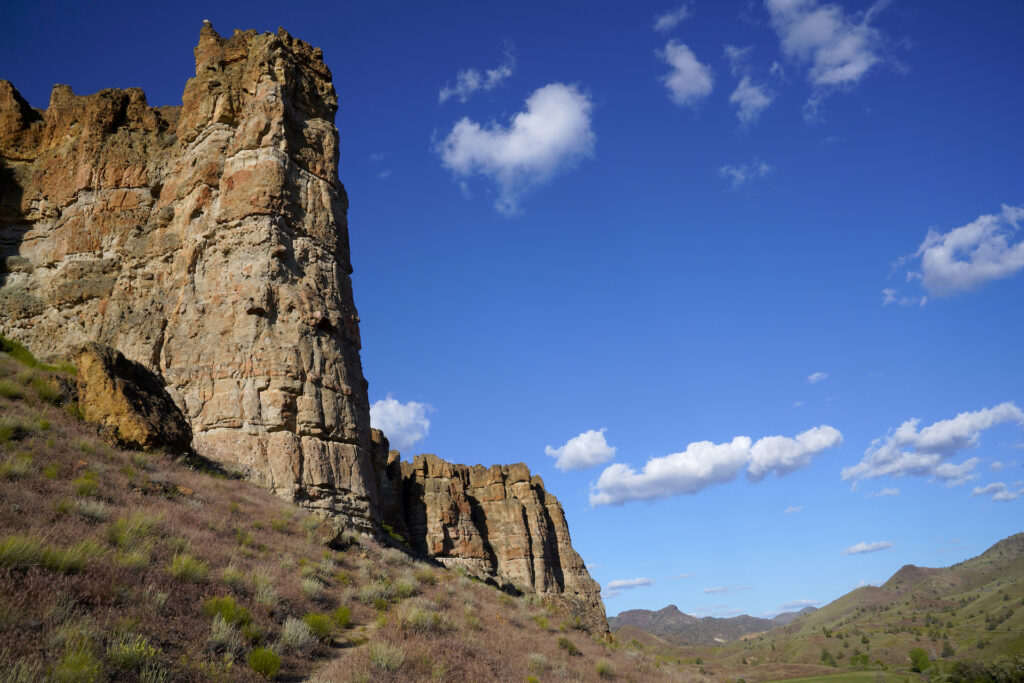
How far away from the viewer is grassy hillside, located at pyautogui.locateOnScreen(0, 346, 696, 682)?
5934mm

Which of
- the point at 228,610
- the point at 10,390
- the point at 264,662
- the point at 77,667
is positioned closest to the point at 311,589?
the point at 228,610

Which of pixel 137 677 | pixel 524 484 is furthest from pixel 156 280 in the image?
pixel 524 484

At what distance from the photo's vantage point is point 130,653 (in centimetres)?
564

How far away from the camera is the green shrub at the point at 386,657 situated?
25.7 ft

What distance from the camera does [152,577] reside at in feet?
25.0

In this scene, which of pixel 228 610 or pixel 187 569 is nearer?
pixel 228 610

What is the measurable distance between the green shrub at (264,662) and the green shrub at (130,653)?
119 centimetres

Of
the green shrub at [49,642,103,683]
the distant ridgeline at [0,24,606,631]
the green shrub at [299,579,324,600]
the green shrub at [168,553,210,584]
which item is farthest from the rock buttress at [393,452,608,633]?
the green shrub at [49,642,103,683]

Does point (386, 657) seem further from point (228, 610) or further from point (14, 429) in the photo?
point (14, 429)

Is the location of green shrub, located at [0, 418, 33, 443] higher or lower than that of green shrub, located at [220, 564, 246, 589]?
higher

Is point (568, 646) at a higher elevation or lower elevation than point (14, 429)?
lower

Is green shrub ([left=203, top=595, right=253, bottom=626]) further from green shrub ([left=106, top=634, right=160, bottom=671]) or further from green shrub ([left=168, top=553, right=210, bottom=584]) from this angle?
green shrub ([left=106, top=634, right=160, bottom=671])

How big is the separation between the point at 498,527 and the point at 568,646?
4312 cm

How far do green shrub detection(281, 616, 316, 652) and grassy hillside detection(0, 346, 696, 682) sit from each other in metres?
0.02
